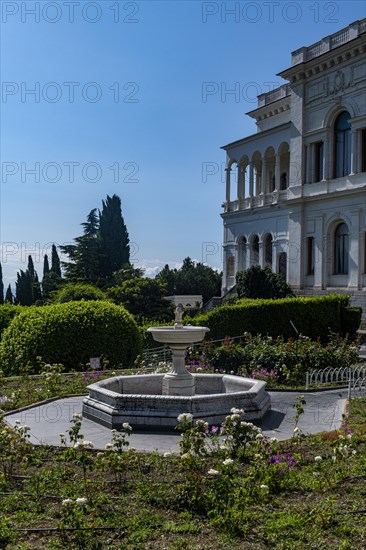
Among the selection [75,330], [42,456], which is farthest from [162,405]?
[75,330]

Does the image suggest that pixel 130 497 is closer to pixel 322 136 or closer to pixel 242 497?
pixel 242 497

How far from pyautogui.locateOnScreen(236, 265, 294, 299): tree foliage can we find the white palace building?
7.44 feet

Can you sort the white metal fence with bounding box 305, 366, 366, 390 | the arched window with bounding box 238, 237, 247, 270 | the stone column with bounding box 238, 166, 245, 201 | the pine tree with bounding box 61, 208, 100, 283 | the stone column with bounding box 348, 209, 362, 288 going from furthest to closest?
the pine tree with bounding box 61, 208, 100, 283, the stone column with bounding box 238, 166, 245, 201, the arched window with bounding box 238, 237, 247, 270, the stone column with bounding box 348, 209, 362, 288, the white metal fence with bounding box 305, 366, 366, 390

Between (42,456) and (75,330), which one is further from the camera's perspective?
(75,330)

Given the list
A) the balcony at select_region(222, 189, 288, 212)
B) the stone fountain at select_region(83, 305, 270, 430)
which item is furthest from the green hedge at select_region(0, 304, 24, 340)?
the balcony at select_region(222, 189, 288, 212)

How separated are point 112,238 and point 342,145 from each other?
89.7ft

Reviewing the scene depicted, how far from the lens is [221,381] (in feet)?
36.9

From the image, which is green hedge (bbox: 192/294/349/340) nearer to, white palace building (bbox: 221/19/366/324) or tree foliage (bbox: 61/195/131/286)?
white palace building (bbox: 221/19/366/324)

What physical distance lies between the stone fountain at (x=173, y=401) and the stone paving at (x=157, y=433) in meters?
0.21

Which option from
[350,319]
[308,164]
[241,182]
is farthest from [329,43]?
[350,319]

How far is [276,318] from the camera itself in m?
21.9

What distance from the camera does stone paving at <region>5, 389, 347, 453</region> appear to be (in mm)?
8125

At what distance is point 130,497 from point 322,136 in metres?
26.7

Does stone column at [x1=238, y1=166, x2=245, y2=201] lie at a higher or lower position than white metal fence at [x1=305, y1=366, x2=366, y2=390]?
higher
